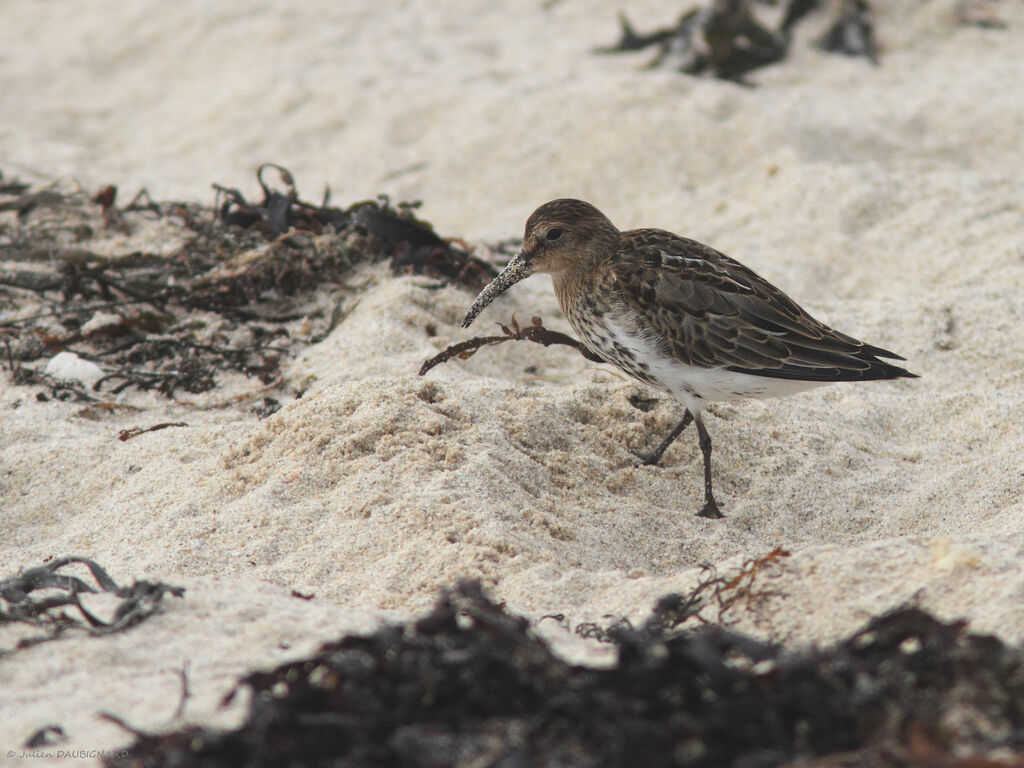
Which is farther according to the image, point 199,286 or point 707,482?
point 199,286

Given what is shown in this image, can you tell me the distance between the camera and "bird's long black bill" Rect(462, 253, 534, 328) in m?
4.55

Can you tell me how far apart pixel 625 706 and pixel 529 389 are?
2.36 m

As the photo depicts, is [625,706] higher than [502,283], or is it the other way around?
[625,706]

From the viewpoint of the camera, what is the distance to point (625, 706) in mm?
2076

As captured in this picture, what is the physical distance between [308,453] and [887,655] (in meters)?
2.25

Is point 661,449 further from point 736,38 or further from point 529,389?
point 736,38

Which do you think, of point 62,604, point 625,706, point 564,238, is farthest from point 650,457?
point 62,604

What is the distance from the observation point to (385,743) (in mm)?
2062

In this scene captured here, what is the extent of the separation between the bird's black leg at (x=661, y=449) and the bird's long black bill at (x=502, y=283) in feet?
3.16

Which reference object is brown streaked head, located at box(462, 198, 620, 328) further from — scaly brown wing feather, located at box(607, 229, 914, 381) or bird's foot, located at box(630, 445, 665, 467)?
bird's foot, located at box(630, 445, 665, 467)

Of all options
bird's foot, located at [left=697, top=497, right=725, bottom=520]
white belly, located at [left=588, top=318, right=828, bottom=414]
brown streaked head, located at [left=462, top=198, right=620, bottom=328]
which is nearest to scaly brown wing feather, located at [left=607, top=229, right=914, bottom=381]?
white belly, located at [left=588, top=318, right=828, bottom=414]

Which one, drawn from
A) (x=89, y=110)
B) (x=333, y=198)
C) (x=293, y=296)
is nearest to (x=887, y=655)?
(x=293, y=296)

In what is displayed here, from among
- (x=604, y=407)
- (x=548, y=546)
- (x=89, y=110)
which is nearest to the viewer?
(x=548, y=546)

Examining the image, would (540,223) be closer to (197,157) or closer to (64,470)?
(64,470)
